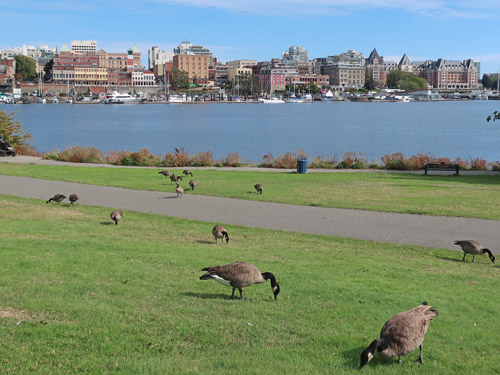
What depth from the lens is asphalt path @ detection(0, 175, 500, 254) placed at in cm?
1495

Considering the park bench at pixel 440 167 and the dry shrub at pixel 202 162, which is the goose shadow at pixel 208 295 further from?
the dry shrub at pixel 202 162

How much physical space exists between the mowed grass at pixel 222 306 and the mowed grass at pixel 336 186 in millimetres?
5817

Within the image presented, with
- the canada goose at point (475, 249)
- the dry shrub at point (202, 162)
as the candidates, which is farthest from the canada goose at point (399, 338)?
the dry shrub at point (202, 162)

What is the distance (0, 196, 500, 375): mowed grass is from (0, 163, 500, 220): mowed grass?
19.1ft

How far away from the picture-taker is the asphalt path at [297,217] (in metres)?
14.9

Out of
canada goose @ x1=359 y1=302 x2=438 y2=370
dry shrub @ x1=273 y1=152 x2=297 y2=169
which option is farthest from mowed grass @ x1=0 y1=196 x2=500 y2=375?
dry shrub @ x1=273 y1=152 x2=297 y2=169

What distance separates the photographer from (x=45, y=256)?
11.1 m

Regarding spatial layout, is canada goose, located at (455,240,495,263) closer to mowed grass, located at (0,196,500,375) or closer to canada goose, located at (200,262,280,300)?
mowed grass, located at (0,196,500,375)

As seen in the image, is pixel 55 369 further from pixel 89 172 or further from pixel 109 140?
pixel 109 140

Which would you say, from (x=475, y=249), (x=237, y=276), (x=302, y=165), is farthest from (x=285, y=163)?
(x=237, y=276)

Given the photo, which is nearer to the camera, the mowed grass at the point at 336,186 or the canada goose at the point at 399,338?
the canada goose at the point at 399,338

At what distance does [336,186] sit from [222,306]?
16486mm

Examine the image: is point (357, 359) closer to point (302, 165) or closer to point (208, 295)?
point (208, 295)

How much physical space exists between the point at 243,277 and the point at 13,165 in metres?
26.4
